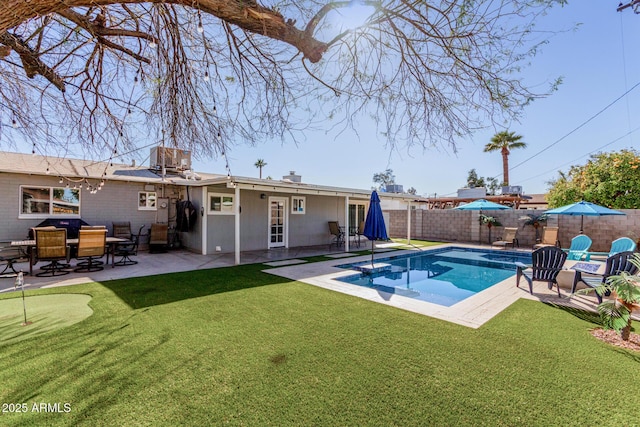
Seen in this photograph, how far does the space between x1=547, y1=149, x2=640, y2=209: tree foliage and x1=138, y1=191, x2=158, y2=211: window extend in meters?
20.9

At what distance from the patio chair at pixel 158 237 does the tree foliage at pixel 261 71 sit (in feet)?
25.3

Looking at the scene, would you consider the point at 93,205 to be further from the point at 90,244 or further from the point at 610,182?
the point at 610,182

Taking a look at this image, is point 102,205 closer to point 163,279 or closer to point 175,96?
point 163,279

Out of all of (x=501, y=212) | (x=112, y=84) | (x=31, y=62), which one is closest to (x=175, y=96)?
(x=112, y=84)

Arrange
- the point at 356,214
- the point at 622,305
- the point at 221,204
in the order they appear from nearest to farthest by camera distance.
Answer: the point at 622,305 < the point at 221,204 < the point at 356,214

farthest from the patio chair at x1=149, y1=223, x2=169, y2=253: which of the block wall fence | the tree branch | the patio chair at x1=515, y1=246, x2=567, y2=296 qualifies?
the block wall fence

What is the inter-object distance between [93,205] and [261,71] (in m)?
10.6

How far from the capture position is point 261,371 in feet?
10.3

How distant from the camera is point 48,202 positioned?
10.5m

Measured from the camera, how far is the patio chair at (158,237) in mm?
11539

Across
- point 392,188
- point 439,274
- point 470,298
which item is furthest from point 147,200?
point 392,188

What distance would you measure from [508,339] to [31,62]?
7.02m

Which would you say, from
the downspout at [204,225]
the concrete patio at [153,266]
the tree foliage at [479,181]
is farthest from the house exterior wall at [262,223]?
the tree foliage at [479,181]

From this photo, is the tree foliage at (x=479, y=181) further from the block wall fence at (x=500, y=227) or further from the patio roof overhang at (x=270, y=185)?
the patio roof overhang at (x=270, y=185)
